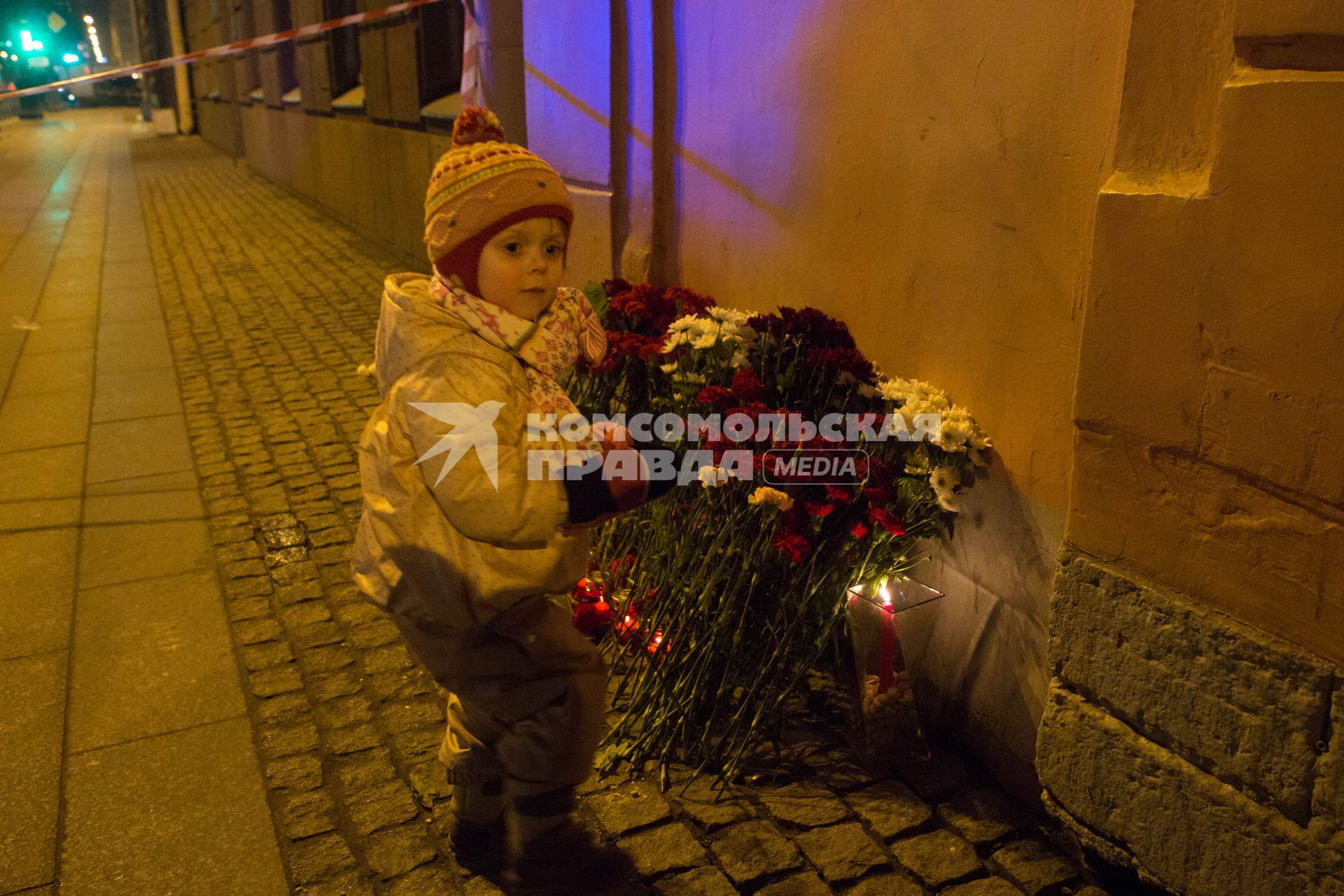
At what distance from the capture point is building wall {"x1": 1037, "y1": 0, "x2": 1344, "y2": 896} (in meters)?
1.86

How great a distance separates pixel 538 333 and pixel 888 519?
1.06 m

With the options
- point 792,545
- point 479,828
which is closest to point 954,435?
point 792,545

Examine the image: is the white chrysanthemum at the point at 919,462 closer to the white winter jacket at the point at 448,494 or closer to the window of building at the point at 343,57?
the white winter jacket at the point at 448,494

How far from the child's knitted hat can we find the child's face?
0.02m

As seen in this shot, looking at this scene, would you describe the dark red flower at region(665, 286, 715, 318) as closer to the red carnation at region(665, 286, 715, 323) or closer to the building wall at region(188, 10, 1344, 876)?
the red carnation at region(665, 286, 715, 323)

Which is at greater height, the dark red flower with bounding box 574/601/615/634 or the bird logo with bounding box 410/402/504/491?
the bird logo with bounding box 410/402/504/491

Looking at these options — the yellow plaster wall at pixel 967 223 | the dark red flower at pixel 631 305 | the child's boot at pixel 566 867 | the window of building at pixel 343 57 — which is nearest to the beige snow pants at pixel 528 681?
the child's boot at pixel 566 867

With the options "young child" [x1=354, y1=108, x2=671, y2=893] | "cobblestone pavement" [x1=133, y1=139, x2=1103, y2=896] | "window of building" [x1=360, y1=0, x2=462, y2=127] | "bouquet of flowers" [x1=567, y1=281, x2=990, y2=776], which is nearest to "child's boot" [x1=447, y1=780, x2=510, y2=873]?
"cobblestone pavement" [x1=133, y1=139, x2=1103, y2=896]

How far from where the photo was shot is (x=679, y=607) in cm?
301

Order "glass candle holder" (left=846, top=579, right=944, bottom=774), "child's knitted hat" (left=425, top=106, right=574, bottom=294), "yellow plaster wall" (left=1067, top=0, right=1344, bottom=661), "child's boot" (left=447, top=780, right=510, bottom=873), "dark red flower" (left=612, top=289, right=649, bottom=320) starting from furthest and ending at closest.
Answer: "dark red flower" (left=612, top=289, right=649, bottom=320), "glass candle holder" (left=846, top=579, right=944, bottom=774), "child's boot" (left=447, top=780, right=510, bottom=873), "child's knitted hat" (left=425, top=106, right=574, bottom=294), "yellow plaster wall" (left=1067, top=0, right=1344, bottom=661)

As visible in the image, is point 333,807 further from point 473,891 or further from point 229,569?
point 229,569

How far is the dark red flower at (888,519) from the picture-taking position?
8.94 ft

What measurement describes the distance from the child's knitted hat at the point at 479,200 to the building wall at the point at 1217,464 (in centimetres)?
112

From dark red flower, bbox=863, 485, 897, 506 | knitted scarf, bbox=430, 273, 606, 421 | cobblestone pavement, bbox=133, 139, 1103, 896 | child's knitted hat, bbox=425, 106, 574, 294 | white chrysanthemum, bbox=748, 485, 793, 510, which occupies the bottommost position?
cobblestone pavement, bbox=133, 139, 1103, 896
